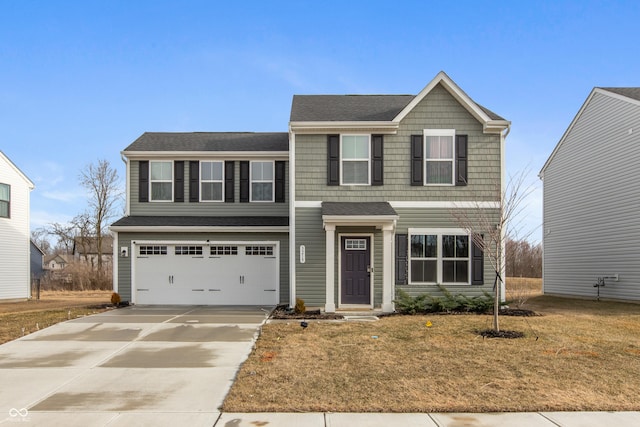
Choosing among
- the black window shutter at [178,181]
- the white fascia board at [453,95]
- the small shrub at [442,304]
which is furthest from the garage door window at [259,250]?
the white fascia board at [453,95]

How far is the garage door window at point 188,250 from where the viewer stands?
16.1 m

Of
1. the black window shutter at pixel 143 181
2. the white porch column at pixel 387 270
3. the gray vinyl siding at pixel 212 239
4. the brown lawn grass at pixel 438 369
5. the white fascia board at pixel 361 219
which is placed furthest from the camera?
the black window shutter at pixel 143 181

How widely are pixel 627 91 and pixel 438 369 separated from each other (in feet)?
54.5

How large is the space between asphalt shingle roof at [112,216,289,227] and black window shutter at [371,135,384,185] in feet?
12.5

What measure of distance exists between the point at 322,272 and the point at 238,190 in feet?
17.1

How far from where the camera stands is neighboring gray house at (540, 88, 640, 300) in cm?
1694

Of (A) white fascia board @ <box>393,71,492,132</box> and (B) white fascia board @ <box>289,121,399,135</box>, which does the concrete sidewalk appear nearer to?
(B) white fascia board @ <box>289,121,399,135</box>

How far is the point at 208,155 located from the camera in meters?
16.7

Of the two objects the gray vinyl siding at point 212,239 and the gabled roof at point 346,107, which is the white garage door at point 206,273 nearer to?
the gray vinyl siding at point 212,239

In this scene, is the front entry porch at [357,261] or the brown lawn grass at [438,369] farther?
the front entry porch at [357,261]

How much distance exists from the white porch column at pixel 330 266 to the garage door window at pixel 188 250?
532 centimetres

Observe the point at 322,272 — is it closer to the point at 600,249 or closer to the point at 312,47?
the point at 312,47

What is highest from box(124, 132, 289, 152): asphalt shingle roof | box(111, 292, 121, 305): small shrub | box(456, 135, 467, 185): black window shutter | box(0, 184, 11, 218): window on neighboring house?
box(124, 132, 289, 152): asphalt shingle roof

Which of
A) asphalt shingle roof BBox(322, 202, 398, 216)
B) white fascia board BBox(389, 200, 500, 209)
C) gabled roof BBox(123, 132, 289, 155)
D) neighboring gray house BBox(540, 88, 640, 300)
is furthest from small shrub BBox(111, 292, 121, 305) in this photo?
A: neighboring gray house BBox(540, 88, 640, 300)
